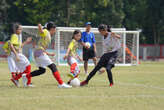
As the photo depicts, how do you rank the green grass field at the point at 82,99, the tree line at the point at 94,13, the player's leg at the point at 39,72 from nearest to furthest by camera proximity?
the green grass field at the point at 82,99 < the player's leg at the point at 39,72 < the tree line at the point at 94,13

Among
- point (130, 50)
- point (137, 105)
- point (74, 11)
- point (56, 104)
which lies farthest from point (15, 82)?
point (74, 11)

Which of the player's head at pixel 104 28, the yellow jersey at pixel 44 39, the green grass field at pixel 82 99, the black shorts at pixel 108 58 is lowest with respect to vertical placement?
the green grass field at pixel 82 99

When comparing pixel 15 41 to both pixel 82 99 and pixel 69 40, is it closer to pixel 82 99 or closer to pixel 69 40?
pixel 82 99

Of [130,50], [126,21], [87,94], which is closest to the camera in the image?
[87,94]

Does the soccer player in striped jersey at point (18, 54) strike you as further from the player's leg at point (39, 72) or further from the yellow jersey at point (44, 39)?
the yellow jersey at point (44, 39)

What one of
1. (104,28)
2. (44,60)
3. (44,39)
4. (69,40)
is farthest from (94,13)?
(44,60)

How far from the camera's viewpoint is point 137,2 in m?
49.1

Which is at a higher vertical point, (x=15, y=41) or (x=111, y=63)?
(x=15, y=41)

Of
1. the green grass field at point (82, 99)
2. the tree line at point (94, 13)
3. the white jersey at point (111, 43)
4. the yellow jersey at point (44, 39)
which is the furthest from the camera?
the tree line at point (94, 13)

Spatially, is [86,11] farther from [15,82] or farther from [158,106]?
[158,106]

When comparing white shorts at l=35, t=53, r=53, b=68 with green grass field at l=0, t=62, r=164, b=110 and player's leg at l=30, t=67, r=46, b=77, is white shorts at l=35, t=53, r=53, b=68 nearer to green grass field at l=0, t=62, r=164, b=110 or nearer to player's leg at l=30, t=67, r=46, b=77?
player's leg at l=30, t=67, r=46, b=77

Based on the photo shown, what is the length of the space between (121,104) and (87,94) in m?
1.54

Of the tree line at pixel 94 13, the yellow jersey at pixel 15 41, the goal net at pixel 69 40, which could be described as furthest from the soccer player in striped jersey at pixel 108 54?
the tree line at pixel 94 13

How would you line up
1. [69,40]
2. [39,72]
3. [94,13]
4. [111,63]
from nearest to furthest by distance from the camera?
[39,72]
[111,63]
[69,40]
[94,13]
